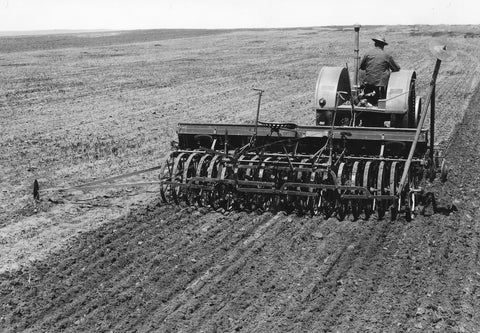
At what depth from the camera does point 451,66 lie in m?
28.7

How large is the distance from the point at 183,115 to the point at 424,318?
39.3ft

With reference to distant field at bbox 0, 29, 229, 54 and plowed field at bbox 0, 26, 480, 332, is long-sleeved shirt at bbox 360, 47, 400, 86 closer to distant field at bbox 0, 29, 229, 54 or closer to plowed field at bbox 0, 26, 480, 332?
plowed field at bbox 0, 26, 480, 332

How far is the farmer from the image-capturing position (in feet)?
29.3

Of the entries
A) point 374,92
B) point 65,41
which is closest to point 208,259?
point 374,92

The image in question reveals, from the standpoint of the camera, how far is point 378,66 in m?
8.94

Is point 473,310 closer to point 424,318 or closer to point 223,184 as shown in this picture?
point 424,318

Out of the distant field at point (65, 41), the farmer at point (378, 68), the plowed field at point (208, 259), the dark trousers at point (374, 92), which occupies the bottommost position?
the distant field at point (65, 41)

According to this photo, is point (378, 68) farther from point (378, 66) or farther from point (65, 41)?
point (65, 41)

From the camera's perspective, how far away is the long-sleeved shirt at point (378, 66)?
29.2 feet

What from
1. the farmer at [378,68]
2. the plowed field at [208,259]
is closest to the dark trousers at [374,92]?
the farmer at [378,68]

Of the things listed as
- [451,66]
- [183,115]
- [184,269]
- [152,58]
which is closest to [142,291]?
[184,269]

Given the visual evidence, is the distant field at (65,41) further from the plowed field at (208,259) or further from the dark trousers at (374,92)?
the dark trousers at (374,92)

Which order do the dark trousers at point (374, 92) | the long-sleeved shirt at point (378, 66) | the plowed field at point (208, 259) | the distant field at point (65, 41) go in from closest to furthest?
1. the plowed field at point (208, 259)
2. the long-sleeved shirt at point (378, 66)
3. the dark trousers at point (374, 92)
4. the distant field at point (65, 41)

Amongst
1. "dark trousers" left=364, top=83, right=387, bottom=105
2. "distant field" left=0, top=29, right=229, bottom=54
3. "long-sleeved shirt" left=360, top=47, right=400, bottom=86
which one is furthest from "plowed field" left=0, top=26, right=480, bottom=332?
"distant field" left=0, top=29, right=229, bottom=54
